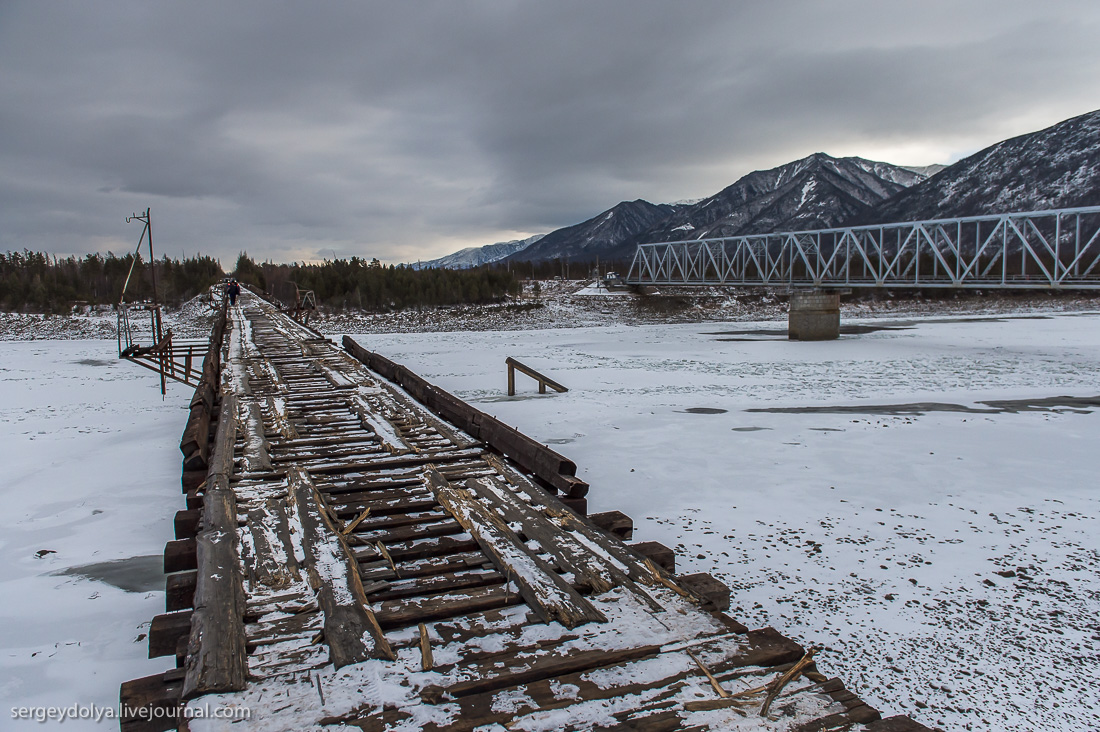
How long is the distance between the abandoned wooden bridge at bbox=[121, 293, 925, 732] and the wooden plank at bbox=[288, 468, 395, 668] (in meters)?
0.01

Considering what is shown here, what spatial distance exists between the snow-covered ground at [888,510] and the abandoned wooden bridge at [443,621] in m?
1.72

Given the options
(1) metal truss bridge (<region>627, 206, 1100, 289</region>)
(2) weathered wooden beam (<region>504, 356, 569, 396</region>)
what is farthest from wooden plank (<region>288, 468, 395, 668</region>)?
(1) metal truss bridge (<region>627, 206, 1100, 289</region>)

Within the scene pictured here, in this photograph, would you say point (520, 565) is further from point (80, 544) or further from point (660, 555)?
point (80, 544)

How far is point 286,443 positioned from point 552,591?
4725 millimetres

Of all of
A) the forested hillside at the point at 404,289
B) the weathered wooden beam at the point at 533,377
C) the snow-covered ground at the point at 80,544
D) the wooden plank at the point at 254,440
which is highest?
the forested hillside at the point at 404,289

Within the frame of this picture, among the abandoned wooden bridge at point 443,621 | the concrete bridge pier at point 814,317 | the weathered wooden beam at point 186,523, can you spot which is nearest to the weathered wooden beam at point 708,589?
the abandoned wooden bridge at point 443,621

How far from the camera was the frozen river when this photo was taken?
483cm

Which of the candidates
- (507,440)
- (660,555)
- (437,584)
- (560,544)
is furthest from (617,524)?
(507,440)

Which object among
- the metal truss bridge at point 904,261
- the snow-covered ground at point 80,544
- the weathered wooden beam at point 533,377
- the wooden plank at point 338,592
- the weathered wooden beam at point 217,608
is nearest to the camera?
the weathered wooden beam at point 217,608

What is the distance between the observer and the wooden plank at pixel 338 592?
3332 millimetres

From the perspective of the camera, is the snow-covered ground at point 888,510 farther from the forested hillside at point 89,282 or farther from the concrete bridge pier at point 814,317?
the forested hillside at point 89,282

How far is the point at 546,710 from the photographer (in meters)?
2.92

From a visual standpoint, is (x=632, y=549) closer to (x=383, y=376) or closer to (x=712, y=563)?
(x=712, y=563)

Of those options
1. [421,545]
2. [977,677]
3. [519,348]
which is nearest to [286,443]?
[421,545]
